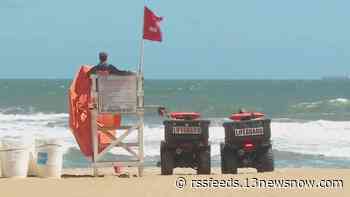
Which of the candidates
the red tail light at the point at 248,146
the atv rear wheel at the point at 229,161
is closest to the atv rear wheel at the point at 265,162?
the red tail light at the point at 248,146

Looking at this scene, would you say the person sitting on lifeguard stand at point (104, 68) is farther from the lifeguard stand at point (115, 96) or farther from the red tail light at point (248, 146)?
the red tail light at point (248, 146)

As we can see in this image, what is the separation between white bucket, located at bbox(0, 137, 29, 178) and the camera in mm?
10148

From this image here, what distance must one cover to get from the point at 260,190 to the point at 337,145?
1330 cm

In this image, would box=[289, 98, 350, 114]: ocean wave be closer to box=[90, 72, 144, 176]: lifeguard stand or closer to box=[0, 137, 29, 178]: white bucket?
box=[90, 72, 144, 176]: lifeguard stand

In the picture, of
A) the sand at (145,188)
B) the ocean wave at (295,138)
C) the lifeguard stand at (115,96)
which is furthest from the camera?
the ocean wave at (295,138)

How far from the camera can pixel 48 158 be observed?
403 inches

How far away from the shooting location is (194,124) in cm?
1049

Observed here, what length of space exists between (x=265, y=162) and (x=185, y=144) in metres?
1.19

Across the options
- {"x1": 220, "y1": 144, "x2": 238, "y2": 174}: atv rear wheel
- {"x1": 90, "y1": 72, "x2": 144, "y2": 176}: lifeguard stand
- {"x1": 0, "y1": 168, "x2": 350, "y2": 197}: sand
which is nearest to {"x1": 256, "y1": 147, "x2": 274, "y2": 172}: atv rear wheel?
{"x1": 220, "y1": 144, "x2": 238, "y2": 174}: atv rear wheel

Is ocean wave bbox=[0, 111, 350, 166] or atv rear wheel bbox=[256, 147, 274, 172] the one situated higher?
ocean wave bbox=[0, 111, 350, 166]

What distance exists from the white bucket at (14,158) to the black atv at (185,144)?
1871 millimetres

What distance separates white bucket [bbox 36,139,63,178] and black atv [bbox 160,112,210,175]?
1446 millimetres

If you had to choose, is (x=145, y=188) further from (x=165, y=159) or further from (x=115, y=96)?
(x=115, y=96)

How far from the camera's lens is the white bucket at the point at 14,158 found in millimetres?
10148
